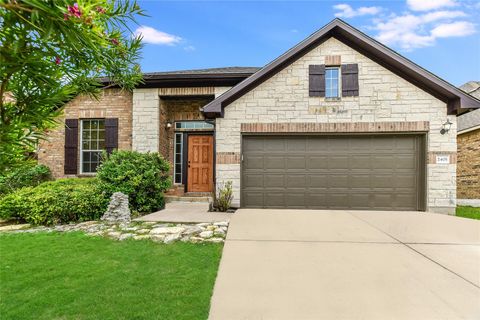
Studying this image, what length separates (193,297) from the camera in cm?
254

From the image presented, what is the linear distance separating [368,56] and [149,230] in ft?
26.0

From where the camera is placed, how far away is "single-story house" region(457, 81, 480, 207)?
1002 cm

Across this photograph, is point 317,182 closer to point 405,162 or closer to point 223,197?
point 405,162

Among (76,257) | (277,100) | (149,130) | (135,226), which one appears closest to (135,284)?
(76,257)

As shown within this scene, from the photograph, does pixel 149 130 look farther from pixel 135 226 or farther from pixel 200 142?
pixel 135 226

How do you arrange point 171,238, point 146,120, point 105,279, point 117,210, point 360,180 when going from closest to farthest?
point 105,279
point 171,238
point 117,210
point 360,180
point 146,120

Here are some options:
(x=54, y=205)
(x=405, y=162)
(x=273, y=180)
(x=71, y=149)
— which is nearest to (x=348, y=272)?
(x=273, y=180)

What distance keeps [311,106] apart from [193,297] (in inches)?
256

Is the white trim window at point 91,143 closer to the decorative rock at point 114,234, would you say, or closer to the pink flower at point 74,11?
the decorative rock at point 114,234

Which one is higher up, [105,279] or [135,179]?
[135,179]

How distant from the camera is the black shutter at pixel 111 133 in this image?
29.7 ft

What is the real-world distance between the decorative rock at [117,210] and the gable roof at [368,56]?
332cm

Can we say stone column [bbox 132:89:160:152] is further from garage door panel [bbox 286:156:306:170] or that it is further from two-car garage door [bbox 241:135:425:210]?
garage door panel [bbox 286:156:306:170]

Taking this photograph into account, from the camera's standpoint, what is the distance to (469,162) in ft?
34.2
